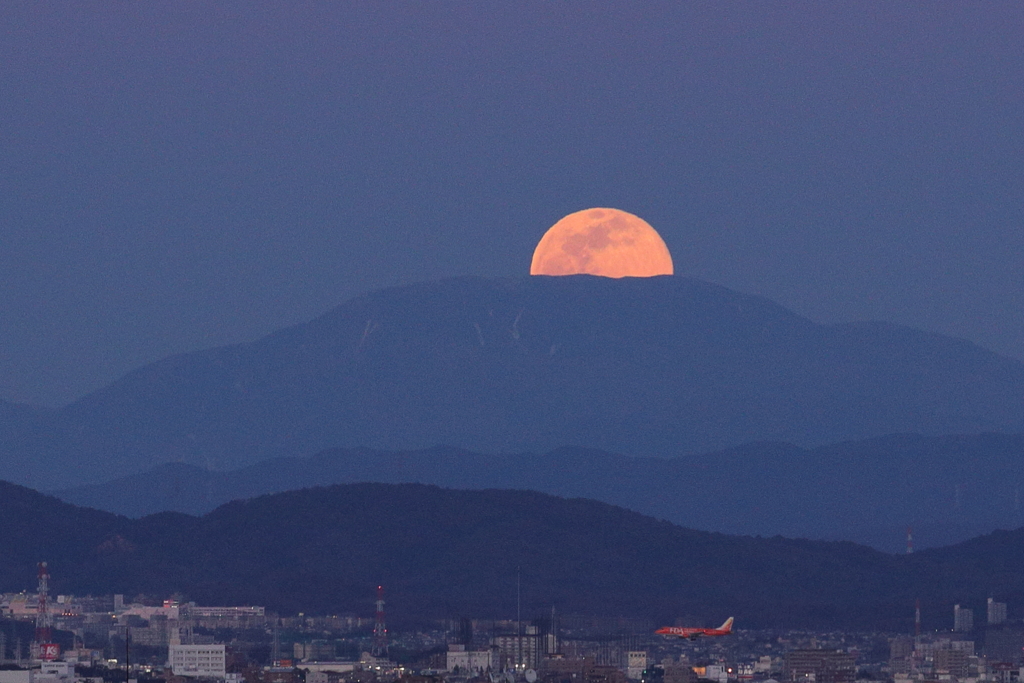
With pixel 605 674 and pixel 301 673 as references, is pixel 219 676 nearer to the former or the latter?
pixel 301 673

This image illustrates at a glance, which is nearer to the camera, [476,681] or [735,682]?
[476,681]

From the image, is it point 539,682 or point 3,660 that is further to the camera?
point 3,660

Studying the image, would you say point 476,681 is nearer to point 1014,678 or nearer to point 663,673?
point 663,673

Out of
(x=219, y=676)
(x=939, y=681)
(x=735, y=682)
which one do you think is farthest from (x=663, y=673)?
(x=219, y=676)

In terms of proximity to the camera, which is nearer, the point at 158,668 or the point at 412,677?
the point at 412,677

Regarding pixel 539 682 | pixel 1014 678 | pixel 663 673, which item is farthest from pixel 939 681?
pixel 539 682

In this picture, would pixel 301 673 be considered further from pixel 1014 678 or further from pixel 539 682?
pixel 1014 678

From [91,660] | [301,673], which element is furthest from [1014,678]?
[91,660]
